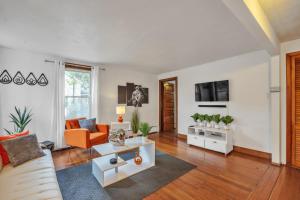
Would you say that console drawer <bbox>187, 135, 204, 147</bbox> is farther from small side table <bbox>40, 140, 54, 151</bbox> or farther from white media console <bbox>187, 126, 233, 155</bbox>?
small side table <bbox>40, 140, 54, 151</bbox>

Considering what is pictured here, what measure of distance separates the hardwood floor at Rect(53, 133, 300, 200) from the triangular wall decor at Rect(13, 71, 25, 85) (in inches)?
70.6

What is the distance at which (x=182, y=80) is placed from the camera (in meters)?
4.75

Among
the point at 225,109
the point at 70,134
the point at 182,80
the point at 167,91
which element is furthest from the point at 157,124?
the point at 70,134

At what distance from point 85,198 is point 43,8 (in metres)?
2.37

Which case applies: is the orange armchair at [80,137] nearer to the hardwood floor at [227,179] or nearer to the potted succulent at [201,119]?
the hardwood floor at [227,179]

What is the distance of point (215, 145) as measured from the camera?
3350 millimetres

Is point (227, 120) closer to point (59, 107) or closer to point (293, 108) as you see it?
point (293, 108)

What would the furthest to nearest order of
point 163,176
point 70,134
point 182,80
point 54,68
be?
point 182,80, point 54,68, point 70,134, point 163,176

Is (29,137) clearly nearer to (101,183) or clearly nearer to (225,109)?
(101,183)

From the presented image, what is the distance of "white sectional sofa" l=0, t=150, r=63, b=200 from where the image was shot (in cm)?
123

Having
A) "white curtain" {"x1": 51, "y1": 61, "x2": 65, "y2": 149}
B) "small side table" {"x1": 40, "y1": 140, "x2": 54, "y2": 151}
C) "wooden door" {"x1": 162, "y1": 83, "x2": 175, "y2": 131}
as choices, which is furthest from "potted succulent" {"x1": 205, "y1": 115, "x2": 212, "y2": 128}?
"small side table" {"x1": 40, "y1": 140, "x2": 54, "y2": 151}

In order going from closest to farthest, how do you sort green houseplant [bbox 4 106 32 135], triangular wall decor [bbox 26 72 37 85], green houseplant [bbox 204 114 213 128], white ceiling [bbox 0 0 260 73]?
white ceiling [bbox 0 0 260 73] → green houseplant [bbox 4 106 32 135] → triangular wall decor [bbox 26 72 37 85] → green houseplant [bbox 204 114 213 128]

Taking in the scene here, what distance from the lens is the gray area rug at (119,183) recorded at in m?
1.85

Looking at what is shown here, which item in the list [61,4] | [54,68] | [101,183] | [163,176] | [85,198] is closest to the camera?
[61,4]
